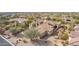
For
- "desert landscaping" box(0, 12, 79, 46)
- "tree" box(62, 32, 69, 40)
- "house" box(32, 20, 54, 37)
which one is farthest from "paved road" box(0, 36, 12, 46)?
"tree" box(62, 32, 69, 40)

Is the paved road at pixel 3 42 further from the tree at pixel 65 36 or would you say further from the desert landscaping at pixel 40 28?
the tree at pixel 65 36

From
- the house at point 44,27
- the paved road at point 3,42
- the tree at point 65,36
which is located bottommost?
the paved road at point 3,42

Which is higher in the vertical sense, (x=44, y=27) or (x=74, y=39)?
(x=44, y=27)

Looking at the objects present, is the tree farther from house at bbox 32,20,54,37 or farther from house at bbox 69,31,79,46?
house at bbox 32,20,54,37

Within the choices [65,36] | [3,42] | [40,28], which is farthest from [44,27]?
[3,42]

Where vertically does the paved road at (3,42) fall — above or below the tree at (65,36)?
below

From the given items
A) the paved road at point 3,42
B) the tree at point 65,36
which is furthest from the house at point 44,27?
the paved road at point 3,42

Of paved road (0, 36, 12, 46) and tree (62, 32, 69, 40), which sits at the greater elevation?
tree (62, 32, 69, 40)

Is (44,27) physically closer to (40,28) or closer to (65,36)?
(40,28)

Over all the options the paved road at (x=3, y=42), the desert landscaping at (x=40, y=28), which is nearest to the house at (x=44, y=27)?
the desert landscaping at (x=40, y=28)
